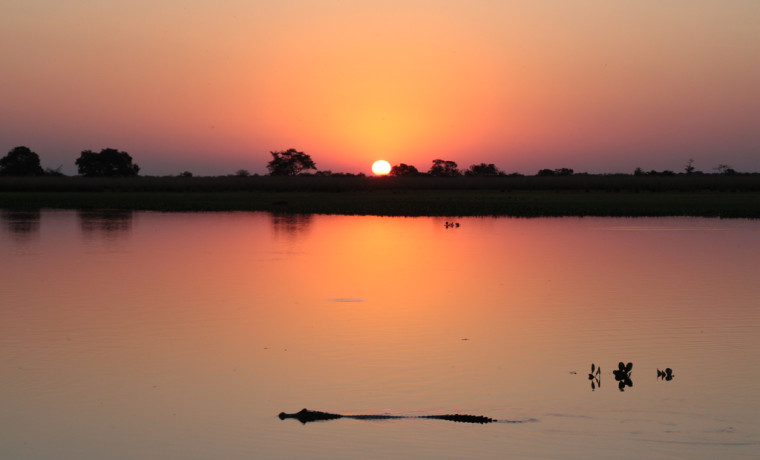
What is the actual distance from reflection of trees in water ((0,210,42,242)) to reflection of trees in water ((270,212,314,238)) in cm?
934

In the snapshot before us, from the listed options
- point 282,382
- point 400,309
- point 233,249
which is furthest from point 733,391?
point 233,249

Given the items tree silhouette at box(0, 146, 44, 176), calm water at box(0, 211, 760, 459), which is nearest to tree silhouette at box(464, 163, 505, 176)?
tree silhouette at box(0, 146, 44, 176)

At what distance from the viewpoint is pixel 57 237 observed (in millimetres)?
34469

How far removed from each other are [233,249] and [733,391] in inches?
825

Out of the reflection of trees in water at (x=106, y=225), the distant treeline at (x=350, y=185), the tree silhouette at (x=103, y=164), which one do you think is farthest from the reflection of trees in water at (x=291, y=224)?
the tree silhouette at (x=103, y=164)

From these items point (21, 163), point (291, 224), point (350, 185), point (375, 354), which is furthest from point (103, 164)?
point (375, 354)

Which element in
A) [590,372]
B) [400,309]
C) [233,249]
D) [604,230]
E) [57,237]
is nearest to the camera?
[590,372]

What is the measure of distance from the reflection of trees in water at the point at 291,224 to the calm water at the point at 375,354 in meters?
11.2

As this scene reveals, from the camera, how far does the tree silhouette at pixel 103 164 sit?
142 meters

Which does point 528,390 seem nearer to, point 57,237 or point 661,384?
point 661,384

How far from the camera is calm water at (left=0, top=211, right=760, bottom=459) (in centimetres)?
905

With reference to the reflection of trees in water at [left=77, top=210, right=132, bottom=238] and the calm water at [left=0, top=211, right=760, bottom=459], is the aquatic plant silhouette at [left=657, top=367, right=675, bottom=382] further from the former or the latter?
the reflection of trees in water at [left=77, top=210, right=132, bottom=238]

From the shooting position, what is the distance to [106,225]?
42094 mm

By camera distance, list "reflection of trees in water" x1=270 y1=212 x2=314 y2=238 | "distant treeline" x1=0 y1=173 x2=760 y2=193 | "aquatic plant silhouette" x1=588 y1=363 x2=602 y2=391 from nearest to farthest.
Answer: "aquatic plant silhouette" x1=588 y1=363 x2=602 y2=391 < "reflection of trees in water" x1=270 y1=212 x2=314 y2=238 < "distant treeline" x1=0 y1=173 x2=760 y2=193
